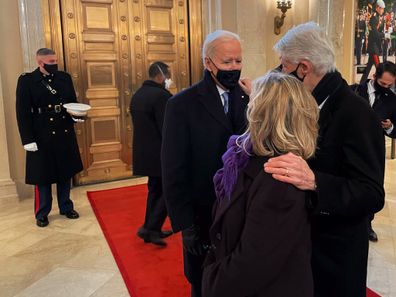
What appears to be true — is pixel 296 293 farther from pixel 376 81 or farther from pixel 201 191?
pixel 376 81

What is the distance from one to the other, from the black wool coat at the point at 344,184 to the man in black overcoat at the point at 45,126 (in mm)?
3089

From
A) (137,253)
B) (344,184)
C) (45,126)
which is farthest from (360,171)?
(45,126)

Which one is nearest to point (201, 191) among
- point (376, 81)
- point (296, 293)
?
point (296, 293)

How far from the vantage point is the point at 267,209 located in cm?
111

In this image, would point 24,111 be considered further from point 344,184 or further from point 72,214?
point 344,184

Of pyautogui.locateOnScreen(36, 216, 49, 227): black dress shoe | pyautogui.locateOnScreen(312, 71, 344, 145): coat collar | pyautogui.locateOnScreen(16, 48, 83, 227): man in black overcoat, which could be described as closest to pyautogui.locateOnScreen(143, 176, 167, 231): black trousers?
pyautogui.locateOnScreen(16, 48, 83, 227): man in black overcoat

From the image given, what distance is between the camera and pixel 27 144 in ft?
12.6

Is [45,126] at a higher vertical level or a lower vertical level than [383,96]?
lower

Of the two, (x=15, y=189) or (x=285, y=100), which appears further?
(x=15, y=189)

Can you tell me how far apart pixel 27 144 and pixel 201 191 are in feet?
8.20

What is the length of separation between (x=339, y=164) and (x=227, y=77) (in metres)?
0.73

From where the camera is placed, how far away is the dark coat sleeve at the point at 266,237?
1.11 meters

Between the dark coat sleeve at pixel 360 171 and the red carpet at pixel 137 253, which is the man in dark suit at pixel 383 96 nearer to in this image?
the red carpet at pixel 137 253

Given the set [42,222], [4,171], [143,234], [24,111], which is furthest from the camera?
[4,171]
